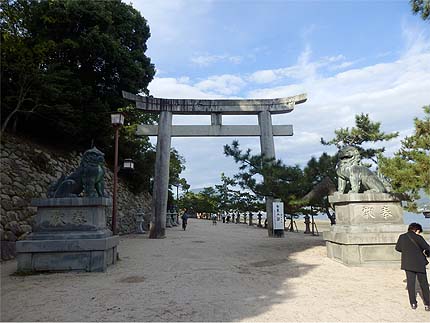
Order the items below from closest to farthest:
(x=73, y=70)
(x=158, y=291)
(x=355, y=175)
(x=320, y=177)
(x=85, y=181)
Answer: (x=158, y=291)
(x=85, y=181)
(x=355, y=175)
(x=320, y=177)
(x=73, y=70)

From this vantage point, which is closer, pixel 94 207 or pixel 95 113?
pixel 94 207

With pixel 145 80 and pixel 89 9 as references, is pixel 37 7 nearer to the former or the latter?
pixel 89 9

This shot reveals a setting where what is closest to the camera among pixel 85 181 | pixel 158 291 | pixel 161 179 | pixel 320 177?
pixel 158 291

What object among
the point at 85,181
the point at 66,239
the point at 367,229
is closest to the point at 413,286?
the point at 367,229

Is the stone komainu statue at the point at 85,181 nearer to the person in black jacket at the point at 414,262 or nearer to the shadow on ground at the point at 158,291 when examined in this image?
the shadow on ground at the point at 158,291

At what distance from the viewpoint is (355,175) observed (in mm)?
7496

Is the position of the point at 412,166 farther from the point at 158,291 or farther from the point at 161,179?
the point at 161,179

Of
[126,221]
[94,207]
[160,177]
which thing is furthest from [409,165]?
[126,221]

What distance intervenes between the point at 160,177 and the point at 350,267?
9.26m

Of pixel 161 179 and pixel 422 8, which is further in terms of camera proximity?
pixel 161 179

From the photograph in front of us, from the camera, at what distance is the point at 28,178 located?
31.1 feet

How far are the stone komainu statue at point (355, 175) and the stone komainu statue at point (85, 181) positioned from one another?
6203 millimetres

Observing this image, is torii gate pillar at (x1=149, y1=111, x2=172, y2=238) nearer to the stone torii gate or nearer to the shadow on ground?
the stone torii gate

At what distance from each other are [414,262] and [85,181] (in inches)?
256
